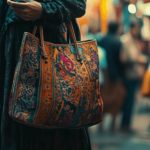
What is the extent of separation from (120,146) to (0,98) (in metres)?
2.84

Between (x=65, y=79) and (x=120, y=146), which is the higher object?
(x=65, y=79)

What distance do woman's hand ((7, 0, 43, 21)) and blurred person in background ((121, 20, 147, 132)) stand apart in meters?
3.86

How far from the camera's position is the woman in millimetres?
1724

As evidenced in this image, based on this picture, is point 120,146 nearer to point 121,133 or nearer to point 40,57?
point 121,133

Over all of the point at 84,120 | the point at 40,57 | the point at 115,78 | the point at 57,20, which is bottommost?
the point at 115,78

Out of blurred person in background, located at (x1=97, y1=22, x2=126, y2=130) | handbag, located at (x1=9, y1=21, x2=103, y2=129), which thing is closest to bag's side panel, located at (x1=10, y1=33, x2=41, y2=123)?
handbag, located at (x1=9, y1=21, x2=103, y2=129)

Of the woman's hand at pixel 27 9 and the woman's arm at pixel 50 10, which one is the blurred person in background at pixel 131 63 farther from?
the woman's hand at pixel 27 9

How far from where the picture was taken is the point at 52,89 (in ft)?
5.37

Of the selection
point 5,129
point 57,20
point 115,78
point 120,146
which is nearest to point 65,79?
point 57,20

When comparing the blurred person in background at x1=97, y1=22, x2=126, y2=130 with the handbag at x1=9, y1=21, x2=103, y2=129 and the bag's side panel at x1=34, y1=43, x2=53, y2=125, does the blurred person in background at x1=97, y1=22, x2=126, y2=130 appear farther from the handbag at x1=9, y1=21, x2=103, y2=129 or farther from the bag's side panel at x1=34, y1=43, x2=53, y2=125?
the bag's side panel at x1=34, y1=43, x2=53, y2=125

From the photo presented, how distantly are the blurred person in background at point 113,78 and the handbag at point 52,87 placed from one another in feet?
12.0

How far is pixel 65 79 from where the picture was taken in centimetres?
169

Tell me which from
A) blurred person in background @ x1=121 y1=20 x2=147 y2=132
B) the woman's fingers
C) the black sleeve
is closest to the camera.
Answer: the woman's fingers

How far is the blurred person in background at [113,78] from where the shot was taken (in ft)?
17.9
